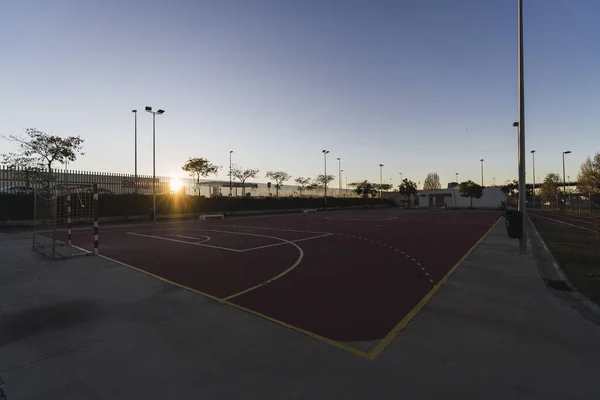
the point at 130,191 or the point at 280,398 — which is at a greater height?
the point at 130,191

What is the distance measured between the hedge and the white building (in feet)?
167

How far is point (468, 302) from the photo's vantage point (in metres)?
5.88

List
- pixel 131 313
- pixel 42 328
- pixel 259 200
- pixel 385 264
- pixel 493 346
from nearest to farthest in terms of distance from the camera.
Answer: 1. pixel 493 346
2. pixel 42 328
3. pixel 131 313
4. pixel 385 264
5. pixel 259 200

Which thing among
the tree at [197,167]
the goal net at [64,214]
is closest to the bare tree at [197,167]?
the tree at [197,167]

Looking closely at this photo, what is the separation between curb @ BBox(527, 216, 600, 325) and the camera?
17.7ft

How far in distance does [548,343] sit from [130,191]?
33722 mm

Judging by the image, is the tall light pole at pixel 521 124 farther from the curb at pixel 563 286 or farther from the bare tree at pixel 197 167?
the bare tree at pixel 197 167

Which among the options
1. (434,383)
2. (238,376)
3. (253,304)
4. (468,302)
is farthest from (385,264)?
(238,376)

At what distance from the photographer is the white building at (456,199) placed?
78938mm

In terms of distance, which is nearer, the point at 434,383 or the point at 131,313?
the point at 434,383

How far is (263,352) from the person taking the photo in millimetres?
3977

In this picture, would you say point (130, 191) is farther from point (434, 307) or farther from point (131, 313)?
point (434, 307)

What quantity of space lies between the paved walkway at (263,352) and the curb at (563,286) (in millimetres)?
235

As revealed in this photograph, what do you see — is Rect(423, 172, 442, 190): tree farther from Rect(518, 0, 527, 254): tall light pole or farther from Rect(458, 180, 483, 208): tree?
Rect(518, 0, 527, 254): tall light pole
